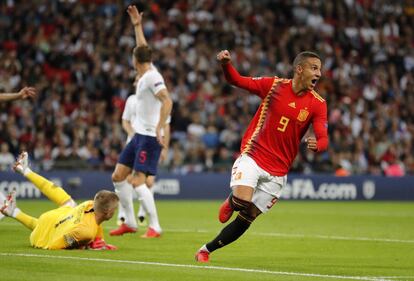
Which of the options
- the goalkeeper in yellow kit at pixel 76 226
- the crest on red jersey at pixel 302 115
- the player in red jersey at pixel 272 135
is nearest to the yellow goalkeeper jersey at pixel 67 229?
the goalkeeper in yellow kit at pixel 76 226

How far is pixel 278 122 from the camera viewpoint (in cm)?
1114

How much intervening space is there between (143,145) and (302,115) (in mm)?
4348

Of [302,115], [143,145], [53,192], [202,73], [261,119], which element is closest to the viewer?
[302,115]

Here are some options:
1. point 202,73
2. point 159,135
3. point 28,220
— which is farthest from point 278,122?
point 202,73

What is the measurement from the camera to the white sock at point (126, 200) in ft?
49.4

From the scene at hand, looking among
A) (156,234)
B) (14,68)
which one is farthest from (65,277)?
(14,68)

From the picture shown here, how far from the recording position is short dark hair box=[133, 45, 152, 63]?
1472 cm

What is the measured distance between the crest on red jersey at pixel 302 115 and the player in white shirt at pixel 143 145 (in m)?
3.98

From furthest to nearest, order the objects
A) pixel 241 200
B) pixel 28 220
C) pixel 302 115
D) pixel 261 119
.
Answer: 1. pixel 28 220
2. pixel 261 119
3. pixel 302 115
4. pixel 241 200

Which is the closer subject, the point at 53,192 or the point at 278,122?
the point at 278,122

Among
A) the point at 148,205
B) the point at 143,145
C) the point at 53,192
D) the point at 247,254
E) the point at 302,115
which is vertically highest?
the point at 302,115

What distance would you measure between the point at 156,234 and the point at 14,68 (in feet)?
48.5

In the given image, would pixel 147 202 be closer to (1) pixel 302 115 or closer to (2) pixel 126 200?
(2) pixel 126 200

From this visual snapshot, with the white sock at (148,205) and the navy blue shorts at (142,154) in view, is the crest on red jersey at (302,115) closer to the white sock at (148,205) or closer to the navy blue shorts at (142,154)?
the navy blue shorts at (142,154)
